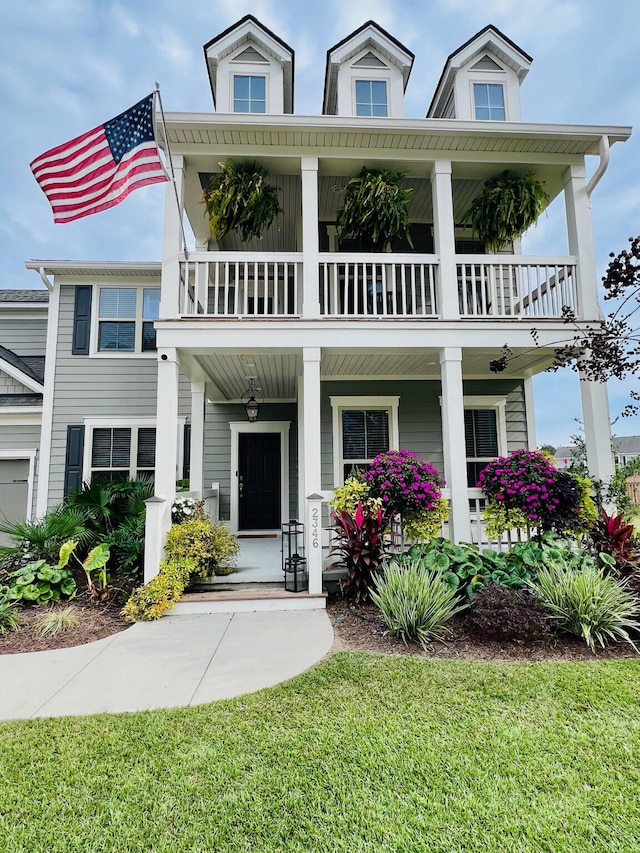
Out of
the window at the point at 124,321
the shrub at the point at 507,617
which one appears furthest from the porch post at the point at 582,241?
the window at the point at 124,321

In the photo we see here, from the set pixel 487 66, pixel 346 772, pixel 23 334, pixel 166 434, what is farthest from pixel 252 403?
pixel 487 66

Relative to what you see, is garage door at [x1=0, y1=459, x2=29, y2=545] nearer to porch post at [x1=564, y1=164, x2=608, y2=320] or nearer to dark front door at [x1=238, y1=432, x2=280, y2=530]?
dark front door at [x1=238, y1=432, x2=280, y2=530]

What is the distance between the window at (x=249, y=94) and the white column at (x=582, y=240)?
4.86 meters

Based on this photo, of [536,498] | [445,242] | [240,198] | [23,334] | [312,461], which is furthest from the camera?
[23,334]

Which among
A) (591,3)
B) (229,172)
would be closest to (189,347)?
(229,172)

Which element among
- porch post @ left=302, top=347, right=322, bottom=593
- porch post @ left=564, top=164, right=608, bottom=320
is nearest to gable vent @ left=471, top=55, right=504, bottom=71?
porch post @ left=564, top=164, right=608, bottom=320

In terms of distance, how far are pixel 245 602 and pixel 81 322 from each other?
663 centimetres

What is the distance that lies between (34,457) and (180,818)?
8215mm

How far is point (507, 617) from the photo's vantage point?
12.7 feet

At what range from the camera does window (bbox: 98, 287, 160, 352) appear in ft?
28.8

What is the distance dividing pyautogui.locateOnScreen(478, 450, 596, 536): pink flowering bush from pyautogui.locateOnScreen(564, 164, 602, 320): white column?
233 centimetres

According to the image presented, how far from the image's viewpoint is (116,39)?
826 centimetres

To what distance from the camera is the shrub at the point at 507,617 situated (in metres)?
3.83

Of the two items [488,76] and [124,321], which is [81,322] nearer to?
[124,321]
